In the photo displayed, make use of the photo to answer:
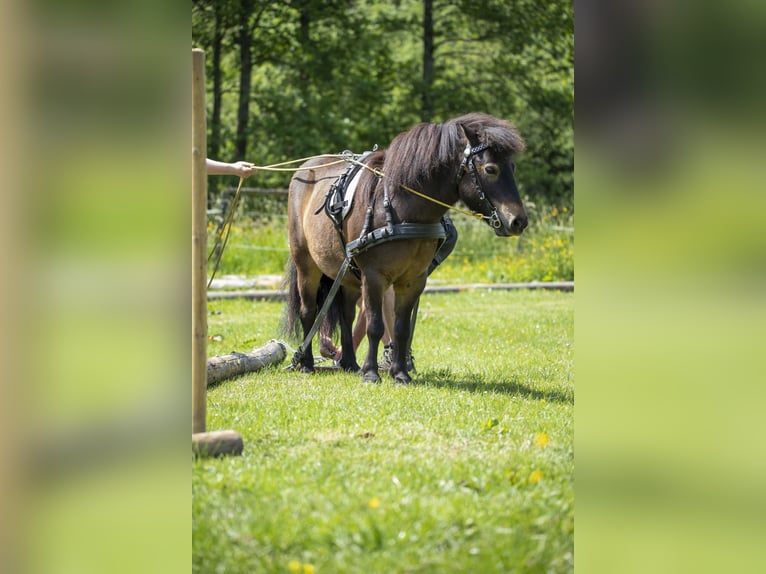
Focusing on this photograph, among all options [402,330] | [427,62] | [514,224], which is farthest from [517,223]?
[427,62]

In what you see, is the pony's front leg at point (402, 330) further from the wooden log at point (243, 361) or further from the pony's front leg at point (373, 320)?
the wooden log at point (243, 361)

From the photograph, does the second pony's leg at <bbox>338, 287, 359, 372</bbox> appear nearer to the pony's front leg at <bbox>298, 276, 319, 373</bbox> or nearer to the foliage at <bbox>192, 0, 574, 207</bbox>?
the pony's front leg at <bbox>298, 276, 319, 373</bbox>

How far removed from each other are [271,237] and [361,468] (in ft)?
47.1

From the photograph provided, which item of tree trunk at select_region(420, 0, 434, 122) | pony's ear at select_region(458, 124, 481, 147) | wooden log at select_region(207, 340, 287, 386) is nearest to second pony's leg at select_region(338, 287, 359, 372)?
wooden log at select_region(207, 340, 287, 386)

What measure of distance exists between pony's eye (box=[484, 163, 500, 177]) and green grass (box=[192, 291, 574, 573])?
62.7 inches

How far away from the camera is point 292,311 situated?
8.30 meters

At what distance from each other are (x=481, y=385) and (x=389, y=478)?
2980mm

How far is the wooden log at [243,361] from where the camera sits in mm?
6868

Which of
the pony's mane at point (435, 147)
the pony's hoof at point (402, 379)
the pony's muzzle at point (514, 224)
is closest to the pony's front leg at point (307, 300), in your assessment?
the pony's hoof at point (402, 379)

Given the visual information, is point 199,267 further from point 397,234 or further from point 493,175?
point 493,175

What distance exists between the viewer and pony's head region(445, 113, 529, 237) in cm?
630
